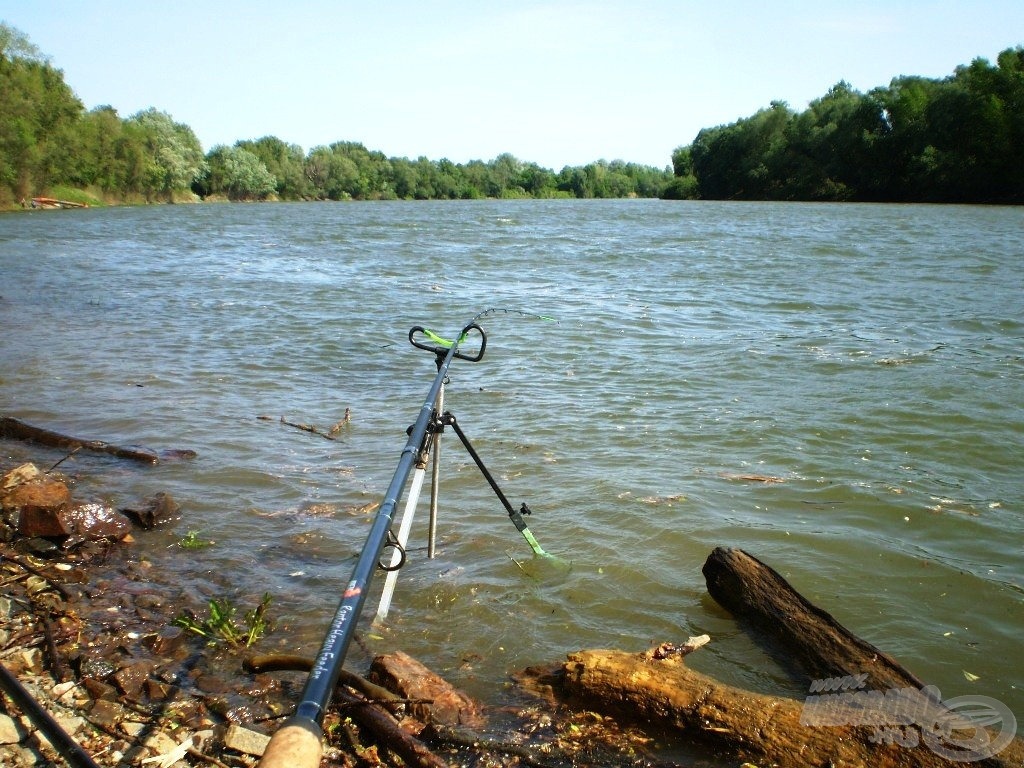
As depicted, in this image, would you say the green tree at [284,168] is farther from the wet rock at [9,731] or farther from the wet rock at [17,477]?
the wet rock at [9,731]

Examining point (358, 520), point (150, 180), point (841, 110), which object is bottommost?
point (358, 520)

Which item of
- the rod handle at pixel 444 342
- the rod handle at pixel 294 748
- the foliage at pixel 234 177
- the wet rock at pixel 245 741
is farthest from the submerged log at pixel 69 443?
the foliage at pixel 234 177

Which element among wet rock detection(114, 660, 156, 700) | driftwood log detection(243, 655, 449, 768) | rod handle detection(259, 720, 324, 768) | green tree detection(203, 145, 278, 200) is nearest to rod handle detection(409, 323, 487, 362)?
driftwood log detection(243, 655, 449, 768)

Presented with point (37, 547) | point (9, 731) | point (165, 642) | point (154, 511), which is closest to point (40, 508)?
point (37, 547)

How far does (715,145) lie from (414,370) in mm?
78920

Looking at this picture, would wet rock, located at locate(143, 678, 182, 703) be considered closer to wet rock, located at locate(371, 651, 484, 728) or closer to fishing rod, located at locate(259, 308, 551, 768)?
wet rock, located at locate(371, 651, 484, 728)

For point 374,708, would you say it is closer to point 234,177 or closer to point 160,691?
point 160,691

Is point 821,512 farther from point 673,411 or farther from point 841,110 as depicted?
point 841,110

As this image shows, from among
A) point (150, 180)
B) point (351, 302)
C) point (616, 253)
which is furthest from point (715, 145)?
point (351, 302)

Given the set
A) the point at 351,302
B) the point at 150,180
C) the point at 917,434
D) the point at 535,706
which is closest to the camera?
the point at 535,706

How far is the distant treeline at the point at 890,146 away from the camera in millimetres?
52281

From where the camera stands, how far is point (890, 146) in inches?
2426

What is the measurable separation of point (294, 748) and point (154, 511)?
3848 millimetres

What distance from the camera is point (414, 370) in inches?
392
